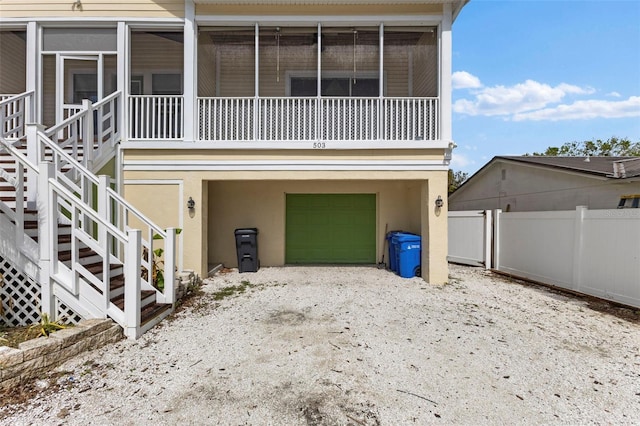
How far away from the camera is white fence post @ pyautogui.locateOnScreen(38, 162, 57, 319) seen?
368cm

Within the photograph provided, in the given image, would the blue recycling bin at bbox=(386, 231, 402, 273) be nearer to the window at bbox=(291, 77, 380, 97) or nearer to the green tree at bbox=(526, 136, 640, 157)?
the window at bbox=(291, 77, 380, 97)

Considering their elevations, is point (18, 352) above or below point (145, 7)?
below

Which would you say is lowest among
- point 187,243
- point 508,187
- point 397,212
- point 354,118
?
point 187,243

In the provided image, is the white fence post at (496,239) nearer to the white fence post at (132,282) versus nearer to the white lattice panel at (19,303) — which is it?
the white fence post at (132,282)

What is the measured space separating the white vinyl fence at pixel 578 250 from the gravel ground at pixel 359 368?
53 centimetres

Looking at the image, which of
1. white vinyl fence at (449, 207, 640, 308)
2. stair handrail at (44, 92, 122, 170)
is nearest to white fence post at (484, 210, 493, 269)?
white vinyl fence at (449, 207, 640, 308)

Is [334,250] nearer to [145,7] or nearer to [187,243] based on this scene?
[187,243]

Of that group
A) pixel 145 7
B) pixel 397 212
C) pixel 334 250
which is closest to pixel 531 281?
pixel 397 212

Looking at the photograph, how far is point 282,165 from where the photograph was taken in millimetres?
6723

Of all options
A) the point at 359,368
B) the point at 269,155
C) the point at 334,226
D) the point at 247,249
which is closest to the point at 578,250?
the point at 359,368

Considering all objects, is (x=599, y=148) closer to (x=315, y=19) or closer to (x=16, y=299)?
(x=315, y=19)

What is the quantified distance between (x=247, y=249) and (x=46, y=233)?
171 inches

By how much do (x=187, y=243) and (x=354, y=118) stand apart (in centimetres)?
443

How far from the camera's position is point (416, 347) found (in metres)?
3.69
